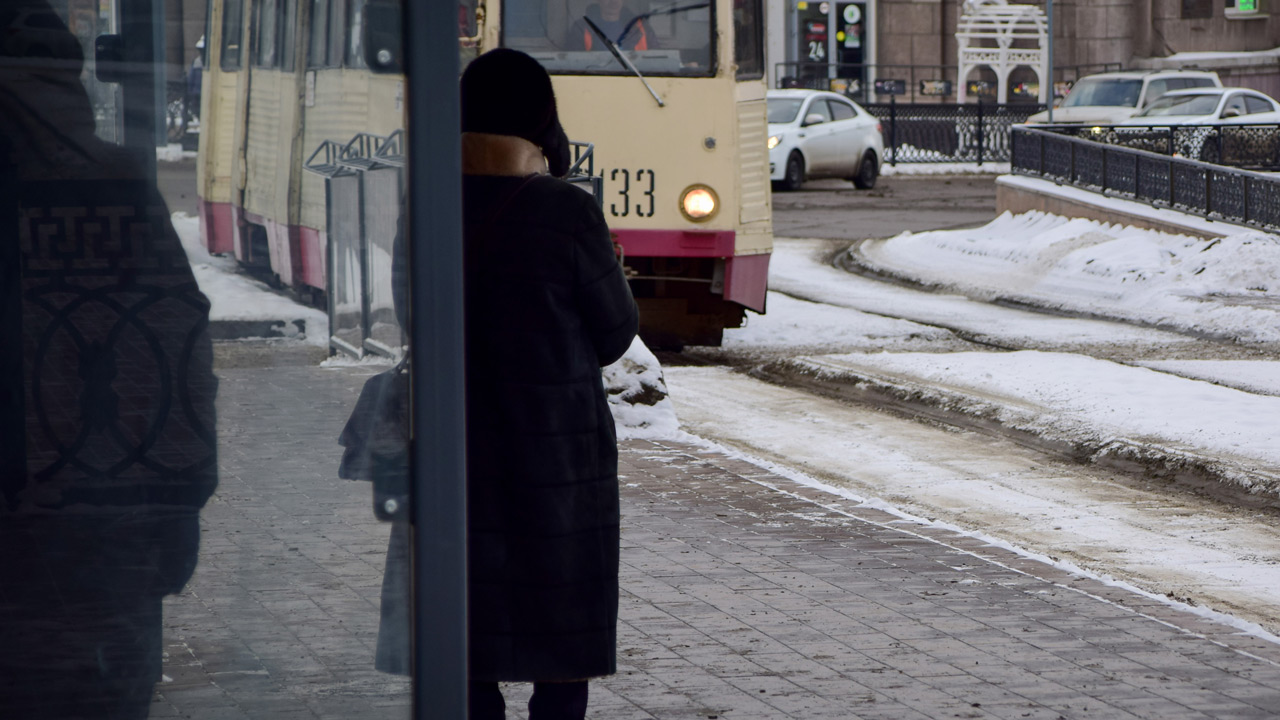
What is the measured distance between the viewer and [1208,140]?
20.9 metres

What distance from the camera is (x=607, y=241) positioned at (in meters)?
3.38

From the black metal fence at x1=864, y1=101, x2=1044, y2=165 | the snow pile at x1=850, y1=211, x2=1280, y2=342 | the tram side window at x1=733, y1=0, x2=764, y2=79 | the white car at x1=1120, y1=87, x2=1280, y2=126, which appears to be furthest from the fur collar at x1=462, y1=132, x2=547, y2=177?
the black metal fence at x1=864, y1=101, x2=1044, y2=165

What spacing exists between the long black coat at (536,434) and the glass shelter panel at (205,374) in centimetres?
22

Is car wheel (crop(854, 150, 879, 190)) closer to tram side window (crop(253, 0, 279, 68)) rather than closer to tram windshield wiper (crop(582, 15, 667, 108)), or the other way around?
tram windshield wiper (crop(582, 15, 667, 108))

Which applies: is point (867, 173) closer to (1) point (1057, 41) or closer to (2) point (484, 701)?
(1) point (1057, 41)

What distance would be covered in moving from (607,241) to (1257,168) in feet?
63.0

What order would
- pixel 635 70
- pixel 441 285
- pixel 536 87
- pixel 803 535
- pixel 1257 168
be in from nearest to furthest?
pixel 441 285
pixel 536 87
pixel 803 535
pixel 635 70
pixel 1257 168

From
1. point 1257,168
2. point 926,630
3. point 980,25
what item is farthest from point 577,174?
point 980,25

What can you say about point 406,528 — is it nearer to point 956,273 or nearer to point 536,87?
Result: point 536,87

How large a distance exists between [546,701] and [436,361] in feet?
2.63

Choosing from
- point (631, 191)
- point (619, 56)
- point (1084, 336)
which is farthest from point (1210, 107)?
point (619, 56)

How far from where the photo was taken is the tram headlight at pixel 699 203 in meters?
10.8

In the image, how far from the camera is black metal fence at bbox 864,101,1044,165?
34.6 meters

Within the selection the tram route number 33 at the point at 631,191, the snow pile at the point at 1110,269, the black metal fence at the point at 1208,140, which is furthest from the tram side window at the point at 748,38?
the black metal fence at the point at 1208,140
